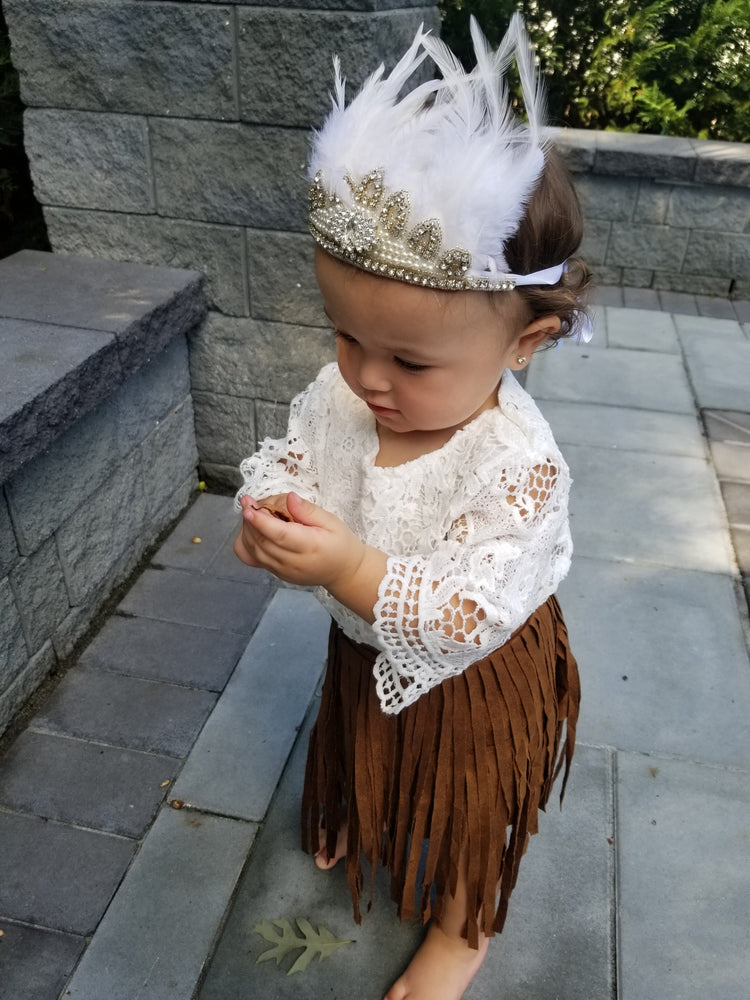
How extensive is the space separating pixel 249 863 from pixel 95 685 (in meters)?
0.72

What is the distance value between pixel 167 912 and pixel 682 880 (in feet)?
3.54

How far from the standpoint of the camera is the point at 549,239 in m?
1.02

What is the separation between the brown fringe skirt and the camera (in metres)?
1.35

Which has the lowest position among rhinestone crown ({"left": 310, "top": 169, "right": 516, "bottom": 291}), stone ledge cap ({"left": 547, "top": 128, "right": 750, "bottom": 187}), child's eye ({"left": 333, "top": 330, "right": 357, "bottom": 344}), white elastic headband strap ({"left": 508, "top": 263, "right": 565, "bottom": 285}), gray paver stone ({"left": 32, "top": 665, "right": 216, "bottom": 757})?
gray paver stone ({"left": 32, "top": 665, "right": 216, "bottom": 757})

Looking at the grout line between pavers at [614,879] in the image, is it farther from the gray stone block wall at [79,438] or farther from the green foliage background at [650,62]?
the green foliage background at [650,62]

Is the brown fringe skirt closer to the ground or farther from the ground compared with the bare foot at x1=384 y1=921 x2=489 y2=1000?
farther from the ground

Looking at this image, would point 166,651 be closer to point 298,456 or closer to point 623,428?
point 298,456

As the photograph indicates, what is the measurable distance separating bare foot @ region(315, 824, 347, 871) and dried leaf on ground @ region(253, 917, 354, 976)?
124 millimetres

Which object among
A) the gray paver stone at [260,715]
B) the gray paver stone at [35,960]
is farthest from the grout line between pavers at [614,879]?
the gray paver stone at [35,960]

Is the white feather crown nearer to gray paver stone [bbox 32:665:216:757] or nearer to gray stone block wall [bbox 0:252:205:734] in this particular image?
gray stone block wall [bbox 0:252:205:734]

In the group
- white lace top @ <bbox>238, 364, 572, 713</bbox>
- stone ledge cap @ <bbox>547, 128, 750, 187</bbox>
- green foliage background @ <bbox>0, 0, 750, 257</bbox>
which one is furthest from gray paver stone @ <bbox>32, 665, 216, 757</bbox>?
green foliage background @ <bbox>0, 0, 750, 257</bbox>

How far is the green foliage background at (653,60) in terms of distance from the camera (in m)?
5.93

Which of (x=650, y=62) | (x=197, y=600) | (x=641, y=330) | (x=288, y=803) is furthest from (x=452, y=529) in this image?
(x=650, y=62)

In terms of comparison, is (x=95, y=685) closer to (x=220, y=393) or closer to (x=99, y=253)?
(x=220, y=393)
